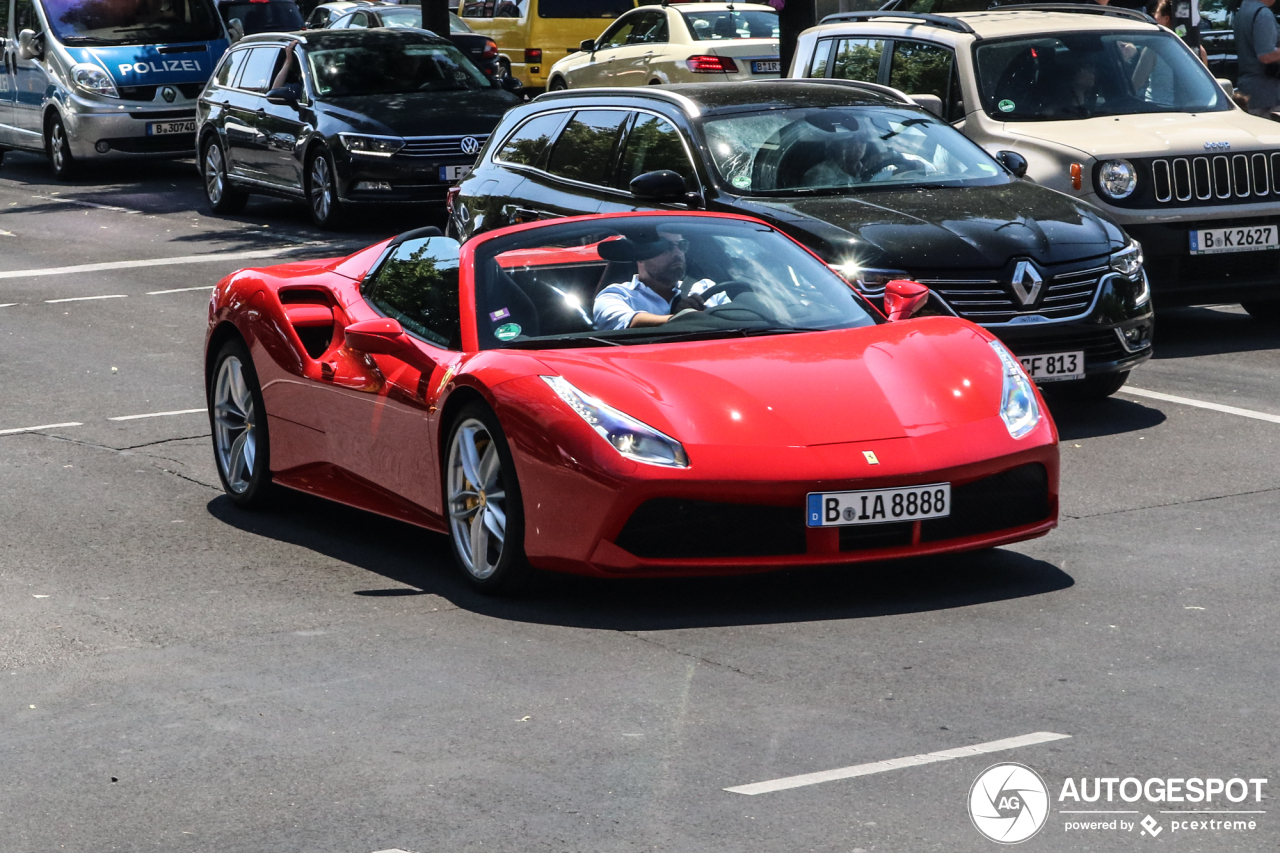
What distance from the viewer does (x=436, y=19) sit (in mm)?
25344

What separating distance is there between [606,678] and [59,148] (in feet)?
69.2

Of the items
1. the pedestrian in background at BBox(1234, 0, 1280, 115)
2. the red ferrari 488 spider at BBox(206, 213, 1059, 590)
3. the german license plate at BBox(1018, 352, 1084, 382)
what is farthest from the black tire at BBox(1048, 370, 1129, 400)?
the pedestrian in background at BBox(1234, 0, 1280, 115)

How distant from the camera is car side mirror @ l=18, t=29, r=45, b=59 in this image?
25188 mm

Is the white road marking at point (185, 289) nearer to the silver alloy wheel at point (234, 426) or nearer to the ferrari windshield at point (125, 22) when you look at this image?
the silver alloy wheel at point (234, 426)

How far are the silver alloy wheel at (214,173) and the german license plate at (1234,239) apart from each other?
12.2 metres

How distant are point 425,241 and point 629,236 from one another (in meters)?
0.92

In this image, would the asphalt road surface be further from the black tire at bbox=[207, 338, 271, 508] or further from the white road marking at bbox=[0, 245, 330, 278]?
the white road marking at bbox=[0, 245, 330, 278]

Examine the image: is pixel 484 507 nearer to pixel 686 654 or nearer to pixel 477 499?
pixel 477 499

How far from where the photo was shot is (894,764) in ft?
16.6

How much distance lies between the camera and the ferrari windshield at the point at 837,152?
11039 mm

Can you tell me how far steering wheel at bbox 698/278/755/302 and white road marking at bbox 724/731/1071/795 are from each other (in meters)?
2.82

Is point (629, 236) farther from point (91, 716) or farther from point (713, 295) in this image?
point (91, 716)

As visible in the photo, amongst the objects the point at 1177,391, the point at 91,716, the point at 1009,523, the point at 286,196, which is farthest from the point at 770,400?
the point at 286,196

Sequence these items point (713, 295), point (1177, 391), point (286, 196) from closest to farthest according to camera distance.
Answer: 1. point (713, 295)
2. point (1177, 391)
3. point (286, 196)
